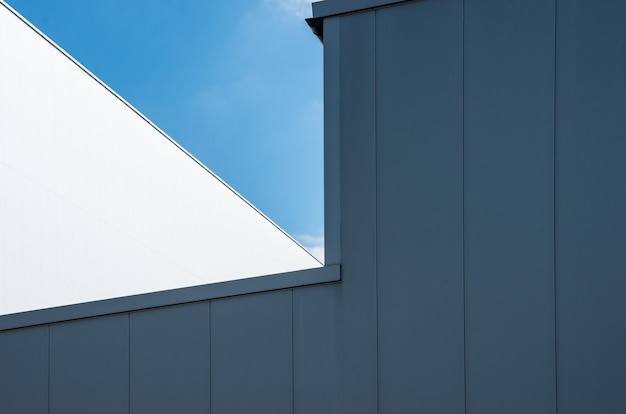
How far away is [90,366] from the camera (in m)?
2.43

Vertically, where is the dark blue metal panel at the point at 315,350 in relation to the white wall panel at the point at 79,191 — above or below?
below

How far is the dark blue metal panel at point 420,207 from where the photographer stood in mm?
2092

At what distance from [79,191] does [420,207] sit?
10.5 ft

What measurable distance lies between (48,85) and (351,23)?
2.93 meters

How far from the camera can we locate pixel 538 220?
2.03 m

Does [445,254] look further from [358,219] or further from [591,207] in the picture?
[591,207]

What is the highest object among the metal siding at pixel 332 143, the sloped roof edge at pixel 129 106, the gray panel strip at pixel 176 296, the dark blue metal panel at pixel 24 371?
the sloped roof edge at pixel 129 106

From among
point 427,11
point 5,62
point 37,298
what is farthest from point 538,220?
point 5,62

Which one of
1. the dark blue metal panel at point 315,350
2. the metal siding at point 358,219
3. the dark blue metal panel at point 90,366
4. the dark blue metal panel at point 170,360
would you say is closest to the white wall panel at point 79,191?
the dark blue metal panel at point 90,366

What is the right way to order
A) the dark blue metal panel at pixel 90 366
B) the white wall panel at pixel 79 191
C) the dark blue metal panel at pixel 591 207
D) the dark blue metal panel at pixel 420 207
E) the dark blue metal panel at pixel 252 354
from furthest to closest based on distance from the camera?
the white wall panel at pixel 79 191 < the dark blue metal panel at pixel 90 366 < the dark blue metal panel at pixel 252 354 < the dark blue metal panel at pixel 420 207 < the dark blue metal panel at pixel 591 207

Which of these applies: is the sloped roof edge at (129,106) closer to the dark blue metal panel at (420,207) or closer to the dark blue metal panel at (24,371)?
the dark blue metal panel at (24,371)

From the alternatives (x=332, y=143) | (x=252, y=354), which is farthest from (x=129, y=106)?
(x=252, y=354)

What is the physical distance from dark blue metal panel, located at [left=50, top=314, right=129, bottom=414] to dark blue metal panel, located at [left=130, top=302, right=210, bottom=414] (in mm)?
52

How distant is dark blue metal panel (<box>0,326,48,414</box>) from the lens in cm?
247
